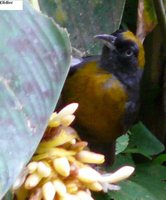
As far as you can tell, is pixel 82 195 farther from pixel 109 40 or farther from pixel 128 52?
pixel 128 52

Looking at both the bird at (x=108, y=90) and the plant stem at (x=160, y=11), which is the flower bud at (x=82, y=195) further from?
the plant stem at (x=160, y=11)

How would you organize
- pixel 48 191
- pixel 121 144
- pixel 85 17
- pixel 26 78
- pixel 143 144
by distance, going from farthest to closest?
pixel 143 144 → pixel 121 144 → pixel 85 17 → pixel 48 191 → pixel 26 78

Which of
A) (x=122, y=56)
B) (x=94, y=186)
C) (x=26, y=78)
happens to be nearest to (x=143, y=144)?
(x=122, y=56)

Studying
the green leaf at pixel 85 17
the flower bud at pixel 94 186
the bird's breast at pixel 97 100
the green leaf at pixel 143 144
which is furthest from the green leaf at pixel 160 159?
the flower bud at pixel 94 186

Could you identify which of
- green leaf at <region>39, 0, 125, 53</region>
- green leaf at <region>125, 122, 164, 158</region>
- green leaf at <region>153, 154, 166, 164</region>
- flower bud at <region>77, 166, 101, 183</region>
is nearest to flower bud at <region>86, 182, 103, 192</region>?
flower bud at <region>77, 166, 101, 183</region>

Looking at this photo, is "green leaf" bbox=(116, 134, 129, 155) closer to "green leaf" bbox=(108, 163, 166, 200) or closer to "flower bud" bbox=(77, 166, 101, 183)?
"green leaf" bbox=(108, 163, 166, 200)

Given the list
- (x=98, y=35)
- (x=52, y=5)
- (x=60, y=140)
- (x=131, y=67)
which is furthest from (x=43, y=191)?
(x=131, y=67)

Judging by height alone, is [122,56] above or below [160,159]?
above
